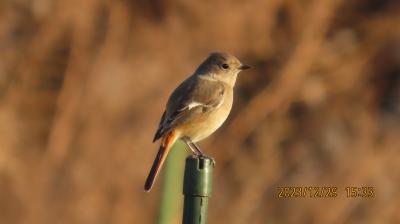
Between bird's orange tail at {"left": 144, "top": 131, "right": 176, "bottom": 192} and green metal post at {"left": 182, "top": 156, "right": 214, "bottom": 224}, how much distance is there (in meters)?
0.81

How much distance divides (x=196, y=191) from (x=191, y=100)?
175 cm

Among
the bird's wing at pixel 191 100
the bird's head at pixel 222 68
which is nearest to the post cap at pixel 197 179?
the bird's wing at pixel 191 100

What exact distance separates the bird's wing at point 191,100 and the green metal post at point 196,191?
127 centimetres

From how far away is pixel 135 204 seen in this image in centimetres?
857

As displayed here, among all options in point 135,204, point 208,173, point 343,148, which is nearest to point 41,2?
point 135,204

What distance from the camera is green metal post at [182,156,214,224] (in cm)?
415

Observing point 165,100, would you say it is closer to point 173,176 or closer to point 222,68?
point 173,176
